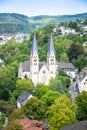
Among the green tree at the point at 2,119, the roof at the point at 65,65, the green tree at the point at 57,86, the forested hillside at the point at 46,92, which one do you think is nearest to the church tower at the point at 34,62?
the forested hillside at the point at 46,92

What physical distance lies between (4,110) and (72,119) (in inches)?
364

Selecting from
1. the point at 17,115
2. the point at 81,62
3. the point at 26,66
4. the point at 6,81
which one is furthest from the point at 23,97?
the point at 81,62

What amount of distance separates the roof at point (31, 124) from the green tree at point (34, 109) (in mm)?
1411

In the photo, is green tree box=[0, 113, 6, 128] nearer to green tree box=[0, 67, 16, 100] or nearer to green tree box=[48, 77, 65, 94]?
green tree box=[0, 67, 16, 100]

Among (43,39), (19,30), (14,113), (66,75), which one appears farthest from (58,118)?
(19,30)

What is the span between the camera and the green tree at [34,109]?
35.6 meters

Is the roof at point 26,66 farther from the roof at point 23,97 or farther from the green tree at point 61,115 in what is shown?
the green tree at point 61,115

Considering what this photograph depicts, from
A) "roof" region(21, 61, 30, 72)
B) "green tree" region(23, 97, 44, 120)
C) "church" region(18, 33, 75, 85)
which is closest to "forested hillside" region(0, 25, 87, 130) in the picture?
"green tree" region(23, 97, 44, 120)

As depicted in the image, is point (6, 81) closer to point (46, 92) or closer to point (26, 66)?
point (26, 66)

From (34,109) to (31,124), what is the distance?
2.85m

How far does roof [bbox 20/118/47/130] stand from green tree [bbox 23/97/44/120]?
1411 mm

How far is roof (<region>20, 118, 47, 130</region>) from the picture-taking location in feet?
106

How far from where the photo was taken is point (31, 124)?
108ft

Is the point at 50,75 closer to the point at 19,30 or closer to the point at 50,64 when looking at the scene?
the point at 50,64
